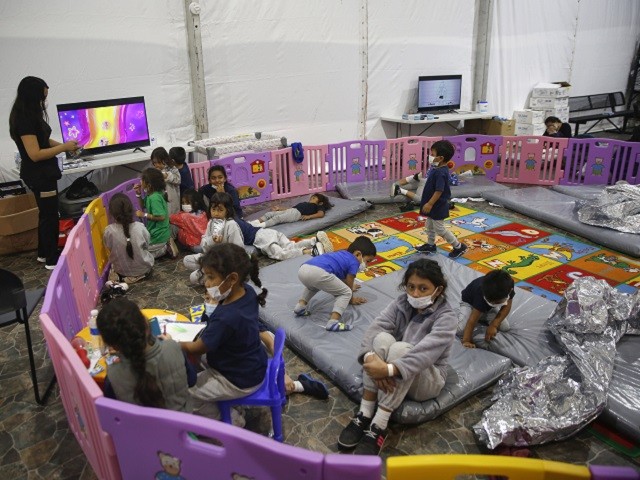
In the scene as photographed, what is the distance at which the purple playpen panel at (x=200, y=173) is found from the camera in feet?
21.9

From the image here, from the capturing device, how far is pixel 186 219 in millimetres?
5840

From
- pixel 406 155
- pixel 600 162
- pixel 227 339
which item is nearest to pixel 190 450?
pixel 227 339

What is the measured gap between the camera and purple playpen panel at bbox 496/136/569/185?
25.3 ft

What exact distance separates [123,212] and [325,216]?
2.54 metres

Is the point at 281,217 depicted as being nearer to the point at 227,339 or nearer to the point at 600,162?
the point at 227,339

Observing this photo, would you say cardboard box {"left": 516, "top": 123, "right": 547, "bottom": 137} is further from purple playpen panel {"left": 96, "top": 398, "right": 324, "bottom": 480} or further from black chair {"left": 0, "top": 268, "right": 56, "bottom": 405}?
purple playpen panel {"left": 96, "top": 398, "right": 324, "bottom": 480}

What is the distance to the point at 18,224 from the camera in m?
5.71

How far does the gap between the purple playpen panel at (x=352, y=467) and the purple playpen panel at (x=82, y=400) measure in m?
0.92

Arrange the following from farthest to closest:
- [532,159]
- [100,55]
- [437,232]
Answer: [532,159]
[100,55]
[437,232]

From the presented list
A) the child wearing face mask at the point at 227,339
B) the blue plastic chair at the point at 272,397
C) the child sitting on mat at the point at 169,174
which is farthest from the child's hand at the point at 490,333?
the child sitting on mat at the point at 169,174

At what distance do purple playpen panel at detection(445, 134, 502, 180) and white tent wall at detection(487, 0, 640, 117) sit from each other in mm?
2842

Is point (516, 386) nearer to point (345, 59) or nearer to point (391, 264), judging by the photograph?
point (391, 264)

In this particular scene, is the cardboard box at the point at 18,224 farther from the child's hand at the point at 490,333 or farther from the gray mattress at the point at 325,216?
the child's hand at the point at 490,333

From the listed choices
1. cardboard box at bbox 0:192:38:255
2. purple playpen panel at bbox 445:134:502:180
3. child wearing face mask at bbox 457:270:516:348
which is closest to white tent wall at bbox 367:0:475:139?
purple playpen panel at bbox 445:134:502:180
